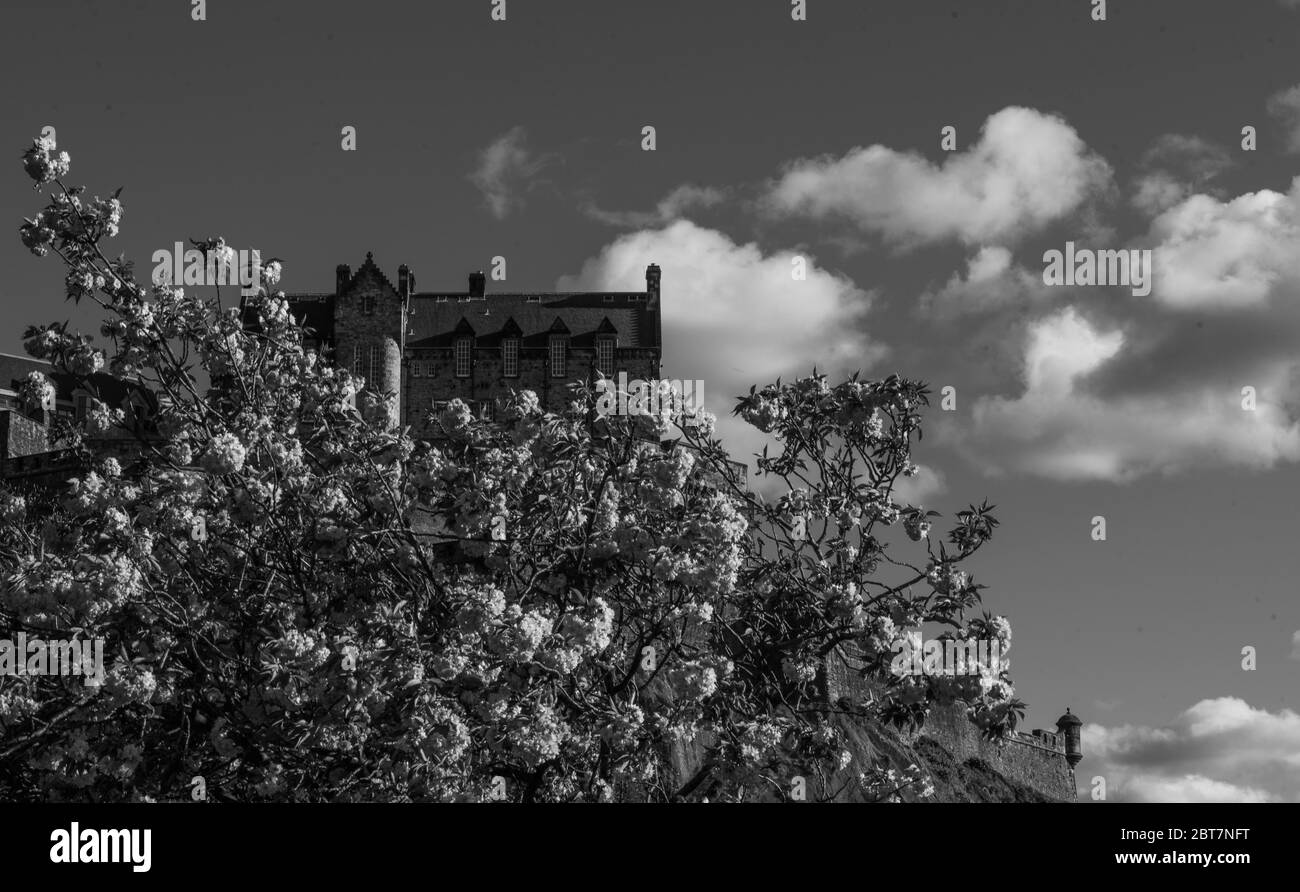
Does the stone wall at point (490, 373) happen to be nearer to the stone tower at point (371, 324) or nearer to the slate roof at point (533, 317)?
the slate roof at point (533, 317)

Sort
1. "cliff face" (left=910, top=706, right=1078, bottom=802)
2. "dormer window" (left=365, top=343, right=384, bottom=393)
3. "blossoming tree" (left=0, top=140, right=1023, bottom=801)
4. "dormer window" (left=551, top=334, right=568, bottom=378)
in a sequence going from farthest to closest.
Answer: "dormer window" (left=551, top=334, right=568, bottom=378) < "dormer window" (left=365, top=343, right=384, bottom=393) < "cliff face" (left=910, top=706, right=1078, bottom=802) < "blossoming tree" (left=0, top=140, right=1023, bottom=801)

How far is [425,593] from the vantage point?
1534 centimetres

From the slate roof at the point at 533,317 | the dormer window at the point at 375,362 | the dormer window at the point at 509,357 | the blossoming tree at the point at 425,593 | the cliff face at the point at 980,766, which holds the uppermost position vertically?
the slate roof at the point at 533,317

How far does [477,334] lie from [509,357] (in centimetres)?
176

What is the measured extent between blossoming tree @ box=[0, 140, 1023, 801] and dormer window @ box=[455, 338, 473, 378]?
4974cm

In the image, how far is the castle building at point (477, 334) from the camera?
211 feet

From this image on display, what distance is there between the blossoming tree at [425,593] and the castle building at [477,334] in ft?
157

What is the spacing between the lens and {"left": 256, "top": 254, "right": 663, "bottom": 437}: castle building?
211ft

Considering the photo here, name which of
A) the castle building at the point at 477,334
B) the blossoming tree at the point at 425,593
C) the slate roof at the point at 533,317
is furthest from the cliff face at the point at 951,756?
the slate roof at the point at 533,317

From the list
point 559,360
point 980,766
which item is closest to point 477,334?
point 559,360

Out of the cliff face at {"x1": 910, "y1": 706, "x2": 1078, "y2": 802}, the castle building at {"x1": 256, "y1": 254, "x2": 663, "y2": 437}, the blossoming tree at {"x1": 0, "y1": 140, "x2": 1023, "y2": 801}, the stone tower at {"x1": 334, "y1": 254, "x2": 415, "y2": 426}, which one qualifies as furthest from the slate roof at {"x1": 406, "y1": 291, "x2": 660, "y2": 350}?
the blossoming tree at {"x1": 0, "y1": 140, "x2": 1023, "y2": 801}

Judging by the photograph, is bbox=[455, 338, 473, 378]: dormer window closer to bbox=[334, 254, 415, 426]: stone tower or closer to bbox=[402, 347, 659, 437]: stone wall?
bbox=[402, 347, 659, 437]: stone wall
